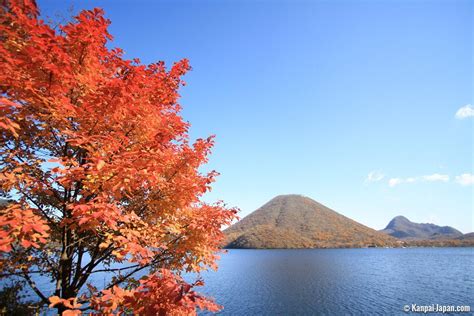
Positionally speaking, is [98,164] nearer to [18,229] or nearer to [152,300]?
[18,229]

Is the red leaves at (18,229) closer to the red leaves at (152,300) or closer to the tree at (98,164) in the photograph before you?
the tree at (98,164)

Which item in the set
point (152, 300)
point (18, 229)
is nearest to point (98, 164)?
point (18, 229)

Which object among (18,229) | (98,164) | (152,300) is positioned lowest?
(152,300)

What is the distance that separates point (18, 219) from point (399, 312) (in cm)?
4547

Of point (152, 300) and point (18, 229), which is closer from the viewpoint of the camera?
point (18, 229)

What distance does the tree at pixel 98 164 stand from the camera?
13.8 feet

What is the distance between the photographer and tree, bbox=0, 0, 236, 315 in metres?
4.20

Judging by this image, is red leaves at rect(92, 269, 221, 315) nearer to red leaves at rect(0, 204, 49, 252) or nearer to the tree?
the tree

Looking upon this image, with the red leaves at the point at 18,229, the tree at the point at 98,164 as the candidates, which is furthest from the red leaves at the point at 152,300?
the red leaves at the point at 18,229

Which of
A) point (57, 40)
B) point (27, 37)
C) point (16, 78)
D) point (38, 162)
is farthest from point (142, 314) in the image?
point (27, 37)

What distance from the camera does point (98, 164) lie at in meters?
3.87

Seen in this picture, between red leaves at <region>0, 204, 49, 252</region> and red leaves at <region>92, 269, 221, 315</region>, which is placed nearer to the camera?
red leaves at <region>0, 204, 49, 252</region>

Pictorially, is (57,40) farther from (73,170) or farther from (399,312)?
(399,312)

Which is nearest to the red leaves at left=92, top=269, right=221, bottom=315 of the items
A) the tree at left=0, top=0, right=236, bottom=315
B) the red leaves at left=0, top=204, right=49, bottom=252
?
the tree at left=0, top=0, right=236, bottom=315
